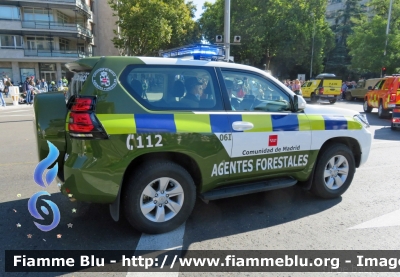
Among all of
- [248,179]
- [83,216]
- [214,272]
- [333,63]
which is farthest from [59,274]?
[333,63]

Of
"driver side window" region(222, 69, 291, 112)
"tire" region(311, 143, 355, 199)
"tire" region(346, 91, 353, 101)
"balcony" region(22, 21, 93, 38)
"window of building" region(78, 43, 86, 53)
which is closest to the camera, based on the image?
"driver side window" region(222, 69, 291, 112)

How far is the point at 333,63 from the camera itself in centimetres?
4875

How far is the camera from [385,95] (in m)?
13.4

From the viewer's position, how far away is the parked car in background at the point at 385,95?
42.2 feet

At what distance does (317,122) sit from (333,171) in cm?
79

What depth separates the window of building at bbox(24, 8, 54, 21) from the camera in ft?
116

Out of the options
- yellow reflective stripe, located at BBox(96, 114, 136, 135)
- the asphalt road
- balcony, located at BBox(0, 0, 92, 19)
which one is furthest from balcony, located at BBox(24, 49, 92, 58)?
yellow reflective stripe, located at BBox(96, 114, 136, 135)

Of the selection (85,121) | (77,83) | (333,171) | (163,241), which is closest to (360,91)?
(333,171)

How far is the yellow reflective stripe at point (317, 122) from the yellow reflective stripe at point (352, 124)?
0.48m

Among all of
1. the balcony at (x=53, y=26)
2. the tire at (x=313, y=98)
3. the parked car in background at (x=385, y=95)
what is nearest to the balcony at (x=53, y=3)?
the balcony at (x=53, y=26)

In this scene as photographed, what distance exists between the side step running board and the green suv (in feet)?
0.04

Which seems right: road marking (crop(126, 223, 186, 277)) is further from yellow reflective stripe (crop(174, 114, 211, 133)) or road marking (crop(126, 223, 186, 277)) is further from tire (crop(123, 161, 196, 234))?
yellow reflective stripe (crop(174, 114, 211, 133))

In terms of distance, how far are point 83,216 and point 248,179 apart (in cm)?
203

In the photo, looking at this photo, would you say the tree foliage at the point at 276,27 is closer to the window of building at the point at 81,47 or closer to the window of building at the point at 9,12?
the window of building at the point at 81,47
